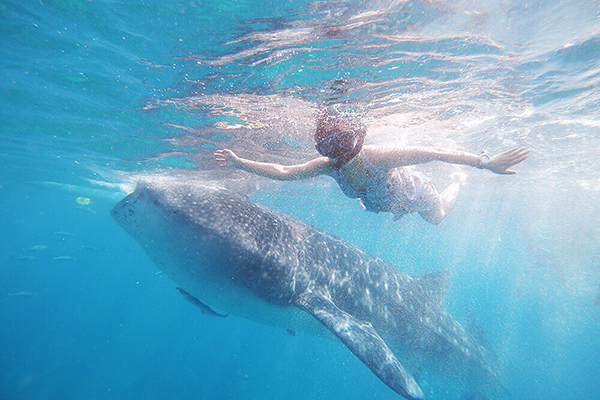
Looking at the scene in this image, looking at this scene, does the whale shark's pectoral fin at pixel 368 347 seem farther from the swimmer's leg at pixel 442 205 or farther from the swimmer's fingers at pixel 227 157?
the swimmer's leg at pixel 442 205

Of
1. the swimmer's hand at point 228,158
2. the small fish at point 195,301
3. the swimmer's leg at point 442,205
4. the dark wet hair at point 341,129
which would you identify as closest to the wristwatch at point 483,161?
the dark wet hair at point 341,129

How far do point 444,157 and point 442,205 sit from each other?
367 centimetres

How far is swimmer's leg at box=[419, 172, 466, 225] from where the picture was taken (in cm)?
639

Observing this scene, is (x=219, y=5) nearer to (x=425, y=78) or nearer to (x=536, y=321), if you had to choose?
(x=425, y=78)

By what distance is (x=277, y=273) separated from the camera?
4.61 metres

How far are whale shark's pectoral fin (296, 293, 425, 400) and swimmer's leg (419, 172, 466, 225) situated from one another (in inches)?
142

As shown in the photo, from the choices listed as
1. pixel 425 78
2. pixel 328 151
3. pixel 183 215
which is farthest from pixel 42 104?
pixel 425 78

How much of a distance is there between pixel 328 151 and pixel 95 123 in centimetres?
1266

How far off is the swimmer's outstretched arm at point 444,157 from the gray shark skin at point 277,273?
7.86ft

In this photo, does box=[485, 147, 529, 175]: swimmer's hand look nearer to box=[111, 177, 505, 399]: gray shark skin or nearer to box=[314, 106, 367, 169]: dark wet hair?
box=[314, 106, 367, 169]: dark wet hair

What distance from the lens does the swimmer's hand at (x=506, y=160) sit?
11.3 ft

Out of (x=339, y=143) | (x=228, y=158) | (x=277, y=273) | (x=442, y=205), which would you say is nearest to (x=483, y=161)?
(x=339, y=143)

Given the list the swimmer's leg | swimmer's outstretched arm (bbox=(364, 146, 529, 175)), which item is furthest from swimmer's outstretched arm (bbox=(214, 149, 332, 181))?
the swimmer's leg

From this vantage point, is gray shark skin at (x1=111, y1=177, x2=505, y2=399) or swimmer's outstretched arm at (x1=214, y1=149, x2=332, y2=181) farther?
swimmer's outstretched arm at (x1=214, y1=149, x2=332, y2=181)
